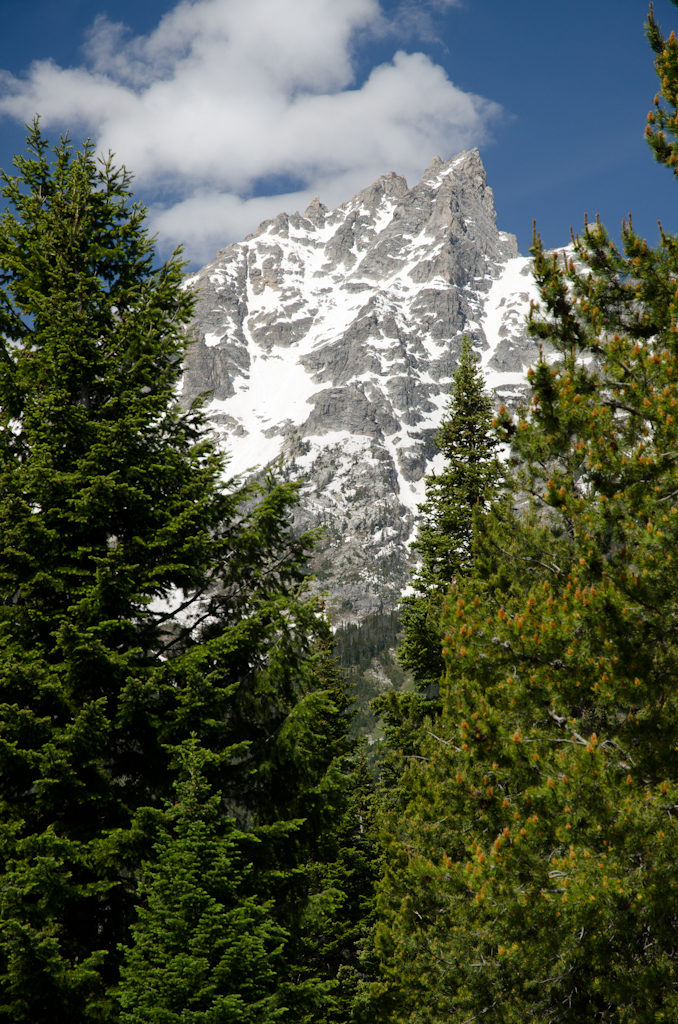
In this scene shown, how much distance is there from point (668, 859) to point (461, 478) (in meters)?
14.6

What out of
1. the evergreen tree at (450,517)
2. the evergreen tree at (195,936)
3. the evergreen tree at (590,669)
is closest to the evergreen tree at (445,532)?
the evergreen tree at (450,517)

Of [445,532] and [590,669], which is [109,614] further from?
[445,532]

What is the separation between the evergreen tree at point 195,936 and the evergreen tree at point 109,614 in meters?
0.51

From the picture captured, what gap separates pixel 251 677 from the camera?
8.30m

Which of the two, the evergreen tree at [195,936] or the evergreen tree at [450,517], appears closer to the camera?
the evergreen tree at [195,936]

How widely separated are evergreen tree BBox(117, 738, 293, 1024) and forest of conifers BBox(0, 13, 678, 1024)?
0.03m

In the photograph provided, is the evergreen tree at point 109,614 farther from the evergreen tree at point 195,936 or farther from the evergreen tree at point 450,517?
the evergreen tree at point 450,517

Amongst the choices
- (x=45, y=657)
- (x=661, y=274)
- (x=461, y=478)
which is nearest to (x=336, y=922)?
(x=461, y=478)

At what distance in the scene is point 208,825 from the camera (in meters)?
6.49

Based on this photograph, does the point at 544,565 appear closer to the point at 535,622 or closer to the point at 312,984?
the point at 535,622

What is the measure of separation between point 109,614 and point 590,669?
17.4 ft

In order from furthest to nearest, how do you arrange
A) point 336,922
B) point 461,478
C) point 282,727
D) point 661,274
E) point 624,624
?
point 336,922
point 461,478
point 282,727
point 661,274
point 624,624

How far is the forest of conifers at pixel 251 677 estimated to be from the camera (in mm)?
5293

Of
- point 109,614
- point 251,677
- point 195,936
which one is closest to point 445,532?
point 251,677
